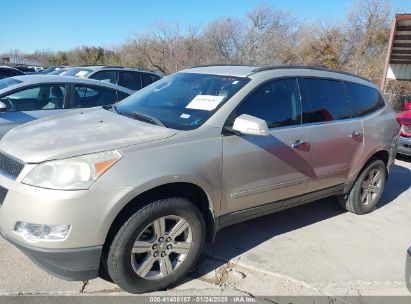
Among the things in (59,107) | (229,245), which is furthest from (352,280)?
(59,107)

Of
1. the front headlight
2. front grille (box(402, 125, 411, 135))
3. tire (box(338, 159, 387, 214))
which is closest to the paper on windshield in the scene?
the front headlight

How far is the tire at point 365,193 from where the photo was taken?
4910mm

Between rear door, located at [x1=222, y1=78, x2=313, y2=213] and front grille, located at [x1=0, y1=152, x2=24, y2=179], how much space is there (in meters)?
1.53

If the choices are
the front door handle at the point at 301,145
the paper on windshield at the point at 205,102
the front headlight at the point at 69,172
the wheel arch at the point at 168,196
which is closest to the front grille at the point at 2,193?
the front headlight at the point at 69,172

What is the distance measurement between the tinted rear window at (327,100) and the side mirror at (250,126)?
114 centimetres

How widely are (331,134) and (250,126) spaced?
4.64 feet

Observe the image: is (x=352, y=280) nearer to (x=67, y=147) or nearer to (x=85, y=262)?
(x=85, y=262)

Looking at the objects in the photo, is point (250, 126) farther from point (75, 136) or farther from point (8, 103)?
point (8, 103)

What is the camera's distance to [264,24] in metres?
Result: 37.0

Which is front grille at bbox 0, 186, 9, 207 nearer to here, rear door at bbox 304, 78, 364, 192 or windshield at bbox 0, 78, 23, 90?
rear door at bbox 304, 78, 364, 192

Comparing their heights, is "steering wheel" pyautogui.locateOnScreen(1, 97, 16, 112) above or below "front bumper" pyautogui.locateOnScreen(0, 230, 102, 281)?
above

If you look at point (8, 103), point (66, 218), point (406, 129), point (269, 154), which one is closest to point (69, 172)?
point (66, 218)

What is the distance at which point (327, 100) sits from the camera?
430 cm

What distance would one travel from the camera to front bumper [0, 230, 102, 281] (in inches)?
104
